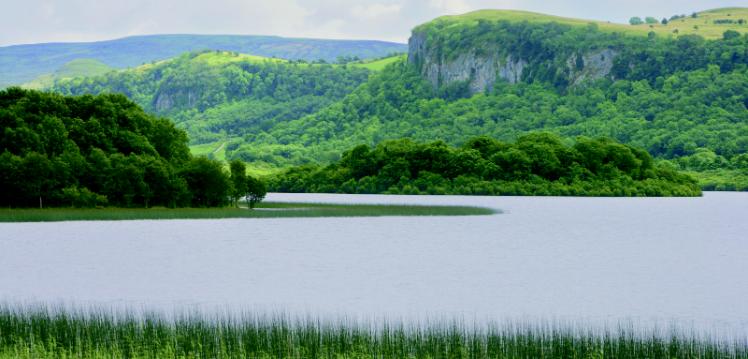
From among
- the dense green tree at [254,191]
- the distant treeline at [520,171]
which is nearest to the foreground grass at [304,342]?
the dense green tree at [254,191]

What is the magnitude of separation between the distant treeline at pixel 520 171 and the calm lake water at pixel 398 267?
53.6 meters

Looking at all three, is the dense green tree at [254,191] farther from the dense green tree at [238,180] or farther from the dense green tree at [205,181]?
the dense green tree at [205,181]

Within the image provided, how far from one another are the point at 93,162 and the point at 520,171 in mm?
62463

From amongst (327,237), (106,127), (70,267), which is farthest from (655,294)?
(106,127)

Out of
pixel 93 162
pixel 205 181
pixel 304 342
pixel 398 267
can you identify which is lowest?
pixel 398 267

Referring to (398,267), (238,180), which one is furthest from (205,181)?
(398,267)

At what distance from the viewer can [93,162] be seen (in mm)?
73938

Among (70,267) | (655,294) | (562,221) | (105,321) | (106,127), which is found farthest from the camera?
(106,127)

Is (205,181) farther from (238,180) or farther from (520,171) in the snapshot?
(520,171)

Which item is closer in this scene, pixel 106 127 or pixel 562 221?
pixel 562 221

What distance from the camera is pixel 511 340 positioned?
21.8 metres

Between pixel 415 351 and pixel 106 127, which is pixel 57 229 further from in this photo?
pixel 415 351

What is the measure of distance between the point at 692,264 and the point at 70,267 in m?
24.5

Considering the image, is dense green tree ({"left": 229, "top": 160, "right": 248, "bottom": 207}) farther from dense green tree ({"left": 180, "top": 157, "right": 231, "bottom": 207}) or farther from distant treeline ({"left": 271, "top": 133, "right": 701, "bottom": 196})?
distant treeline ({"left": 271, "top": 133, "right": 701, "bottom": 196})
